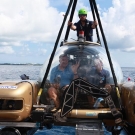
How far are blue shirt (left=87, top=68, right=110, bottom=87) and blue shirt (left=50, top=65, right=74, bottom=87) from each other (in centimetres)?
46

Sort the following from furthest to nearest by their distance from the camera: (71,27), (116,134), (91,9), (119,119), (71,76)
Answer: (71,27) < (91,9) < (71,76) < (116,134) < (119,119)

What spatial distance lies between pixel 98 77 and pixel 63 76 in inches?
33.4

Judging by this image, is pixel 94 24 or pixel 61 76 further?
pixel 94 24

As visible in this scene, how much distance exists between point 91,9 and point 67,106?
316 centimetres

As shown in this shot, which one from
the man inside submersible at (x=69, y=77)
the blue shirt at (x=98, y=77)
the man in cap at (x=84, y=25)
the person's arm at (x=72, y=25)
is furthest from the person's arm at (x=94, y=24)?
the blue shirt at (x=98, y=77)

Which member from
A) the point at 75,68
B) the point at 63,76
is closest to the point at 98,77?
the point at 75,68

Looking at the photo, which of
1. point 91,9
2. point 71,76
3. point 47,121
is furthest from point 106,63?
point 47,121

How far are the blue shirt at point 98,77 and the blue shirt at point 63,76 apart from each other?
1.51 feet

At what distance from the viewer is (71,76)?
814cm

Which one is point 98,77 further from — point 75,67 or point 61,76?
point 61,76

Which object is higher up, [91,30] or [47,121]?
[91,30]

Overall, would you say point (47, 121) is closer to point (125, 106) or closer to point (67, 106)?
point (67, 106)

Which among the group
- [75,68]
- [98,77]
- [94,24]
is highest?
[94,24]

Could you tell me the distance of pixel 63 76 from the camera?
8.18m
